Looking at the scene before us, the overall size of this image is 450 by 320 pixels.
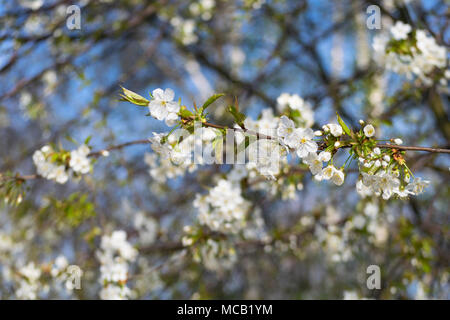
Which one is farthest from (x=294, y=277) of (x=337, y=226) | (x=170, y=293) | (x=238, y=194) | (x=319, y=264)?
(x=238, y=194)

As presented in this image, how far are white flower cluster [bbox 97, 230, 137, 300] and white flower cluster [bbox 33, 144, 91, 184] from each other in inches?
22.3

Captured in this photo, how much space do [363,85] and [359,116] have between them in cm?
59

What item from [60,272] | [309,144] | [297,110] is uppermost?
[297,110]

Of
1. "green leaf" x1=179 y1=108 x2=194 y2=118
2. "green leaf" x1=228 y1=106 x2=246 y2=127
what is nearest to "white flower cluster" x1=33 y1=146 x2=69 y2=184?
"green leaf" x1=179 y1=108 x2=194 y2=118

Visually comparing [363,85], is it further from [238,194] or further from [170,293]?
[170,293]

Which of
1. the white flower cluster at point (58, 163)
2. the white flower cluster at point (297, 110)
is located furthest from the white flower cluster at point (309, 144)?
the white flower cluster at point (58, 163)

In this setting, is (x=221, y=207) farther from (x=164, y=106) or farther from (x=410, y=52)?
(x=410, y=52)

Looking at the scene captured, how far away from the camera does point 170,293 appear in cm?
292

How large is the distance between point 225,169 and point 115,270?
5.27 ft

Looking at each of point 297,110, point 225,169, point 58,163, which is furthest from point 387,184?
point 225,169

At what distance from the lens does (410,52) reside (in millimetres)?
2031

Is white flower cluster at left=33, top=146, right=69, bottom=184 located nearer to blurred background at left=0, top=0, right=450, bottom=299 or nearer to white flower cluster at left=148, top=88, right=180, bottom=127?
blurred background at left=0, top=0, right=450, bottom=299
